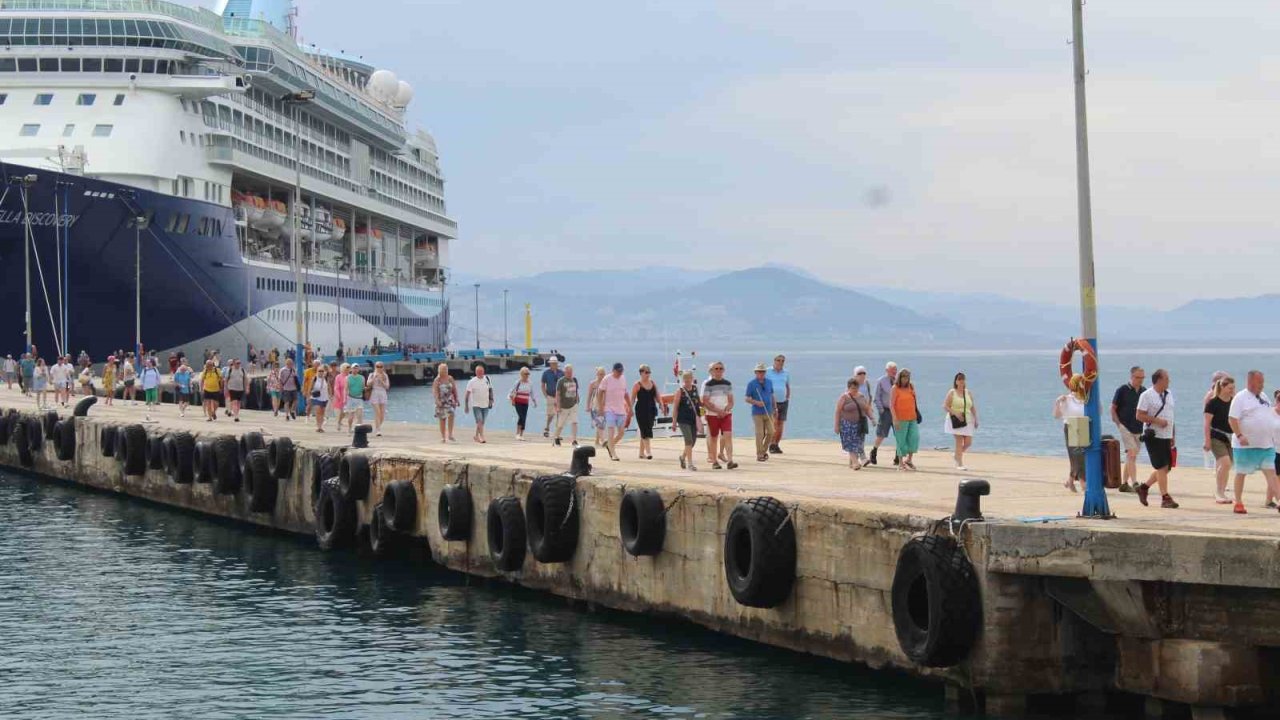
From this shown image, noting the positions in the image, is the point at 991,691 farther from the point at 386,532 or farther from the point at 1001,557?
the point at 386,532

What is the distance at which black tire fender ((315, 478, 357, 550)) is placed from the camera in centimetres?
2366

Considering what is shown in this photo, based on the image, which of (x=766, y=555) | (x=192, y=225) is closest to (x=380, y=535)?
(x=766, y=555)

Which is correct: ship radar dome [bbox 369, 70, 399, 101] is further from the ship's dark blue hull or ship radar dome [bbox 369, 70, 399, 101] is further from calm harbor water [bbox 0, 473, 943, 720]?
calm harbor water [bbox 0, 473, 943, 720]

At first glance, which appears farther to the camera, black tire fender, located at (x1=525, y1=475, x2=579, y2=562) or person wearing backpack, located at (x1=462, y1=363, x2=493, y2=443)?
person wearing backpack, located at (x1=462, y1=363, x2=493, y2=443)

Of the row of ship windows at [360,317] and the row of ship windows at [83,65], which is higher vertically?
the row of ship windows at [83,65]

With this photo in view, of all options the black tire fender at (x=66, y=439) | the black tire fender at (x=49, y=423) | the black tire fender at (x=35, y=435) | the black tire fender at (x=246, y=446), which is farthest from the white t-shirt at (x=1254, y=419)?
the black tire fender at (x=35, y=435)

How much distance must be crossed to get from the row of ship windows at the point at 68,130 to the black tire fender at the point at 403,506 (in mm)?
45042

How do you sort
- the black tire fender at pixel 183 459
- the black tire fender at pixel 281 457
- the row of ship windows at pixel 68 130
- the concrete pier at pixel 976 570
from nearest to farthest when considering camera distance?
the concrete pier at pixel 976 570
the black tire fender at pixel 281 457
the black tire fender at pixel 183 459
the row of ship windows at pixel 68 130

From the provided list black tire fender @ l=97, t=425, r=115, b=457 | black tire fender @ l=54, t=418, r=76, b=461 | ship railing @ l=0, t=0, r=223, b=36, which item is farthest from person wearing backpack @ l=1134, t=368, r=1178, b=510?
ship railing @ l=0, t=0, r=223, b=36

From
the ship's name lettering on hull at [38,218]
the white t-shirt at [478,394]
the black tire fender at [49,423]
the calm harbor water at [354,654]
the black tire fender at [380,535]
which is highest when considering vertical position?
the ship's name lettering on hull at [38,218]

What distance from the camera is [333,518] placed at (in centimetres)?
2392

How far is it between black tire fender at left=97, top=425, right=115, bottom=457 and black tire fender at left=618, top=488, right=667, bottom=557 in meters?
19.0

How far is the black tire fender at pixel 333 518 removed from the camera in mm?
23656

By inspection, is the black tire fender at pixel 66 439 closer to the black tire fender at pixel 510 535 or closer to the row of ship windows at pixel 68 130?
the black tire fender at pixel 510 535
